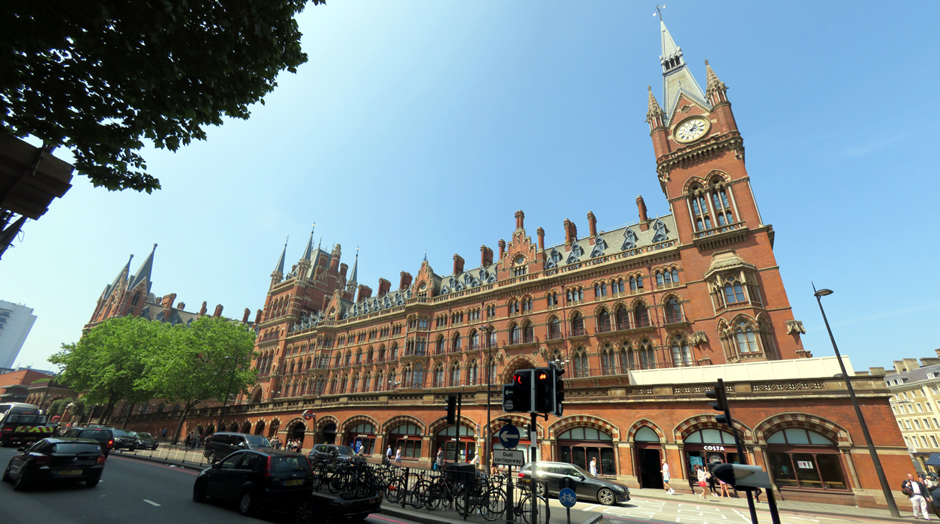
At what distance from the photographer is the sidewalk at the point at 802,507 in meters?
15.5

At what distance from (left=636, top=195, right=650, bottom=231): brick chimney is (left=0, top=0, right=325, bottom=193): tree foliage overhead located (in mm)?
36910

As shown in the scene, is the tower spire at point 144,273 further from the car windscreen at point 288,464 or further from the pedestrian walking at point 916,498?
the pedestrian walking at point 916,498

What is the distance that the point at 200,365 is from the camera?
41344 millimetres

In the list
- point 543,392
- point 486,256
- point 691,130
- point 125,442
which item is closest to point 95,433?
point 125,442

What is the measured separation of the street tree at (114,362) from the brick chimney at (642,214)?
53194mm

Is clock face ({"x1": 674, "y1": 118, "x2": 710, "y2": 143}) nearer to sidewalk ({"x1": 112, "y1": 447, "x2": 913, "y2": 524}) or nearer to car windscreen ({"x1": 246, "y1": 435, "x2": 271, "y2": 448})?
sidewalk ({"x1": 112, "y1": 447, "x2": 913, "y2": 524})

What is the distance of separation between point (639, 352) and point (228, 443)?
29.8m

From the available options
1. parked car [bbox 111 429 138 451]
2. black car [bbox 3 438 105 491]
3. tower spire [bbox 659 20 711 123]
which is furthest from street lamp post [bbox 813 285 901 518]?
parked car [bbox 111 429 138 451]

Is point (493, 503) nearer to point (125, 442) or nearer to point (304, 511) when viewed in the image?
point (304, 511)

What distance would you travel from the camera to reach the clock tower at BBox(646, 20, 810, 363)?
88.1 ft

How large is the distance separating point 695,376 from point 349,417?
27.4 m

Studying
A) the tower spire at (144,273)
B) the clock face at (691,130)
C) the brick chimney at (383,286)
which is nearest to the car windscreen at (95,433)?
the brick chimney at (383,286)

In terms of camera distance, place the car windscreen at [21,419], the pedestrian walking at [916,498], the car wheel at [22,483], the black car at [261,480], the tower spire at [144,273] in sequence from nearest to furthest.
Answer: the black car at [261,480], the car wheel at [22,483], the pedestrian walking at [916,498], the car windscreen at [21,419], the tower spire at [144,273]

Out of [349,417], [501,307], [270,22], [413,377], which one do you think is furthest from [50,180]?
[413,377]
